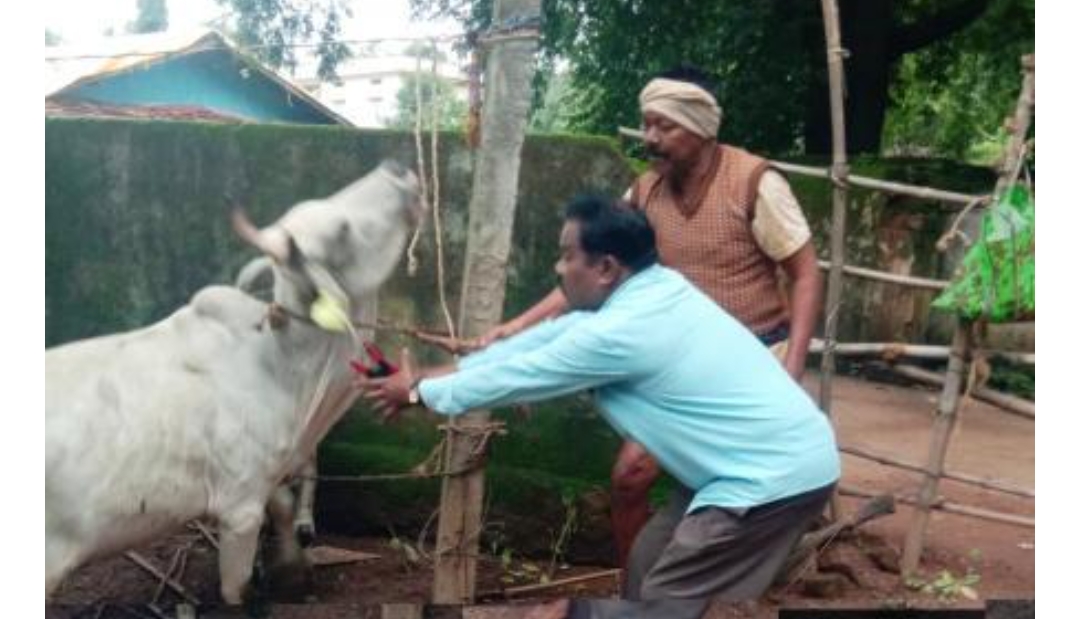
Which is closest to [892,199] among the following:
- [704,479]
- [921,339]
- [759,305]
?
[921,339]

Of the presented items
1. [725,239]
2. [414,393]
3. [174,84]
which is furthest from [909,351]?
[174,84]

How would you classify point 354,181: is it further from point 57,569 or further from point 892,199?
point 892,199

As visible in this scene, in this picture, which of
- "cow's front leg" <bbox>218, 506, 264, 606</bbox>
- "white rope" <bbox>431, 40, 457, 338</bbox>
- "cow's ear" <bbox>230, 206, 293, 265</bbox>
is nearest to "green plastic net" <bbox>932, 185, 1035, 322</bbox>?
"white rope" <bbox>431, 40, 457, 338</bbox>

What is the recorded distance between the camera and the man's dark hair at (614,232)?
2674 mm

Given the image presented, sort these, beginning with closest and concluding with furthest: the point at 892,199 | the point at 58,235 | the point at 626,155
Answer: the point at 58,235 → the point at 626,155 → the point at 892,199

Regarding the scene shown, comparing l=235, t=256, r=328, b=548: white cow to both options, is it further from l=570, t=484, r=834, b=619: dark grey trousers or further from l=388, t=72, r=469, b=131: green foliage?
l=570, t=484, r=834, b=619: dark grey trousers

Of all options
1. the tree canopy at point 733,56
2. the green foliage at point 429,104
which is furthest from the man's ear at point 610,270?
the tree canopy at point 733,56

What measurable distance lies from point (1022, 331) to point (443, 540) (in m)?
2.76

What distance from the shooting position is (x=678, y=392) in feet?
8.61

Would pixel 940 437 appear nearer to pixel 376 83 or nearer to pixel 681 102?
pixel 681 102

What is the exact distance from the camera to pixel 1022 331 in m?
4.95

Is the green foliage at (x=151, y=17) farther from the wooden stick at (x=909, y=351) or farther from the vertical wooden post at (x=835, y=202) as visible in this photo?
the wooden stick at (x=909, y=351)

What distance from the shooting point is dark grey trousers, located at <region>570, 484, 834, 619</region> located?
2699 mm

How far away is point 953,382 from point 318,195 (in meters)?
2.07
